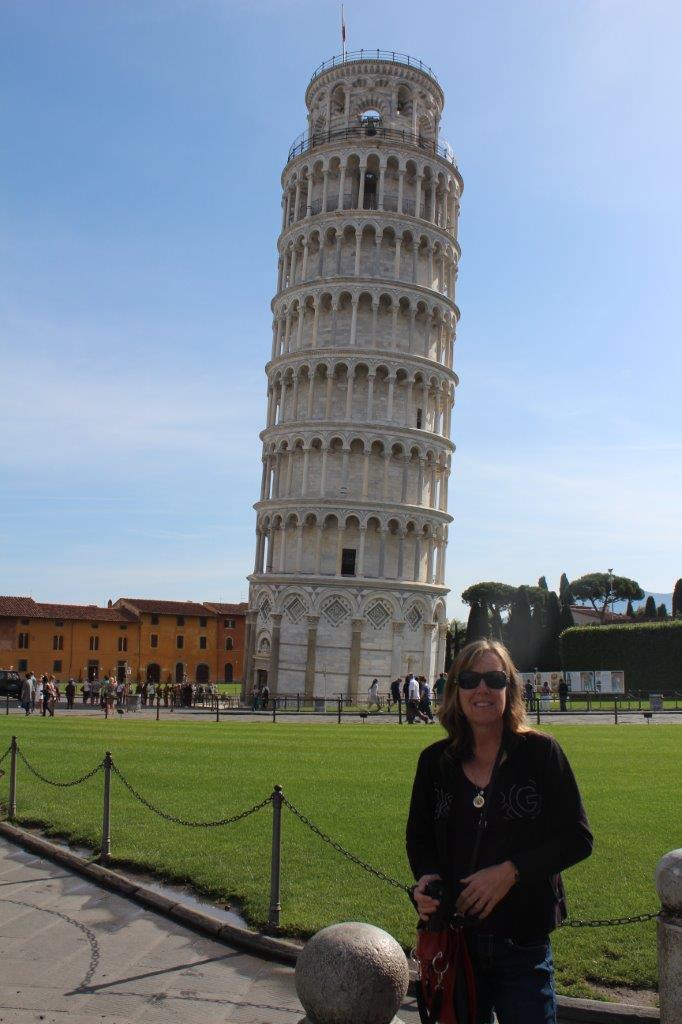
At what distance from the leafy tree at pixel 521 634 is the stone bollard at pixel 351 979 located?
83579 millimetres

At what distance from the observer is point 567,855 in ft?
15.1

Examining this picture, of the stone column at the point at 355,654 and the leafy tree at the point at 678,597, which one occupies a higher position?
the leafy tree at the point at 678,597

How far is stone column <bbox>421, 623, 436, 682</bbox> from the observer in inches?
2275

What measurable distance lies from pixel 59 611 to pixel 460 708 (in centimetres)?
9617

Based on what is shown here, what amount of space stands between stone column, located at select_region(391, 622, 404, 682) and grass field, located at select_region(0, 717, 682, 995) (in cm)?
3100

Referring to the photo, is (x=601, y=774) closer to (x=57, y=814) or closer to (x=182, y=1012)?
(x=57, y=814)

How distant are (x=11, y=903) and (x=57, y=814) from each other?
4.17 m

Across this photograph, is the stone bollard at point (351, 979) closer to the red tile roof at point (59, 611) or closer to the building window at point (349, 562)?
the building window at point (349, 562)

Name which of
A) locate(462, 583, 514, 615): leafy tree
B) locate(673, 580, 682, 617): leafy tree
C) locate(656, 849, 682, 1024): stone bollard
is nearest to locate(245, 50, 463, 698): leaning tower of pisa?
locate(673, 580, 682, 617): leafy tree

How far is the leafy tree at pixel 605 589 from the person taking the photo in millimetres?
125500

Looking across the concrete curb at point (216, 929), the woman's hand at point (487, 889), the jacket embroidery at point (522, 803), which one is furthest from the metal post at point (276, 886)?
the jacket embroidery at point (522, 803)

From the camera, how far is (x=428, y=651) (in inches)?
2288

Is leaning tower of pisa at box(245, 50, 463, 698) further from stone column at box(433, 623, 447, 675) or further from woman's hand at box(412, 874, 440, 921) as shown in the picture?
woman's hand at box(412, 874, 440, 921)

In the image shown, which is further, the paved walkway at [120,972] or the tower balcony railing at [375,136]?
the tower balcony railing at [375,136]
